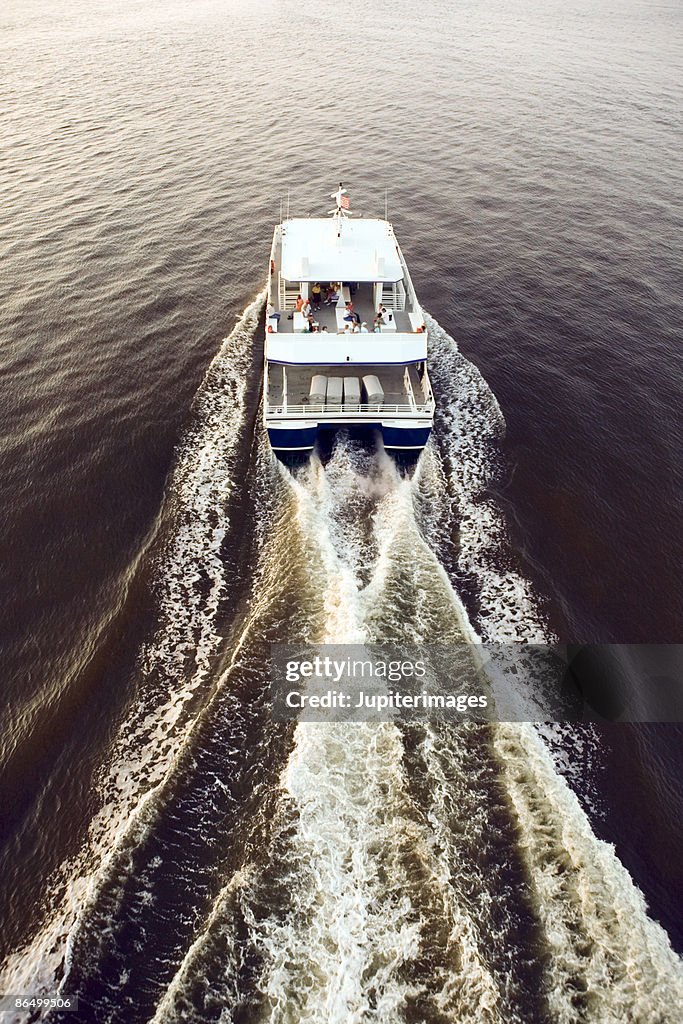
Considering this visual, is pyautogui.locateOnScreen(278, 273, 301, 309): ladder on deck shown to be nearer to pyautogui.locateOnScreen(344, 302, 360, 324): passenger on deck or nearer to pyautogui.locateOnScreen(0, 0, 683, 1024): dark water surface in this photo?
pyautogui.locateOnScreen(344, 302, 360, 324): passenger on deck

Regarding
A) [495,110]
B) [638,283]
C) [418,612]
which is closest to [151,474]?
[418,612]

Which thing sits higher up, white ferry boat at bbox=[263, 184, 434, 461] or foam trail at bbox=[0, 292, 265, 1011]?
white ferry boat at bbox=[263, 184, 434, 461]

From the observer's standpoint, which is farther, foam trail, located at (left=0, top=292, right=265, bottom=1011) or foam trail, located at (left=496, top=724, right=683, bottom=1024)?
foam trail, located at (left=0, top=292, right=265, bottom=1011)

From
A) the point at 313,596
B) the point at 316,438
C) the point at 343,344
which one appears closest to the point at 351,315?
the point at 343,344

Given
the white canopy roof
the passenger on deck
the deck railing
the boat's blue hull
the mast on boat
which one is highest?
the mast on boat

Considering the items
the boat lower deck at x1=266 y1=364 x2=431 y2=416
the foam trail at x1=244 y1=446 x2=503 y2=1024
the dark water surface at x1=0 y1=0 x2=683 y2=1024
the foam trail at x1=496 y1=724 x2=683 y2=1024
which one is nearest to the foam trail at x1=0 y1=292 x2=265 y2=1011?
the dark water surface at x1=0 y1=0 x2=683 y2=1024

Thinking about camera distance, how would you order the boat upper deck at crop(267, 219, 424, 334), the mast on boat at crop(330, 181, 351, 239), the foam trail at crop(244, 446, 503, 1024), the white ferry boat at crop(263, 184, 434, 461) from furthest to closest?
the mast on boat at crop(330, 181, 351, 239) < the boat upper deck at crop(267, 219, 424, 334) < the white ferry boat at crop(263, 184, 434, 461) < the foam trail at crop(244, 446, 503, 1024)

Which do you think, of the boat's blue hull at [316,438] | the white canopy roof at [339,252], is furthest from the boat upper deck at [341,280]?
the boat's blue hull at [316,438]
